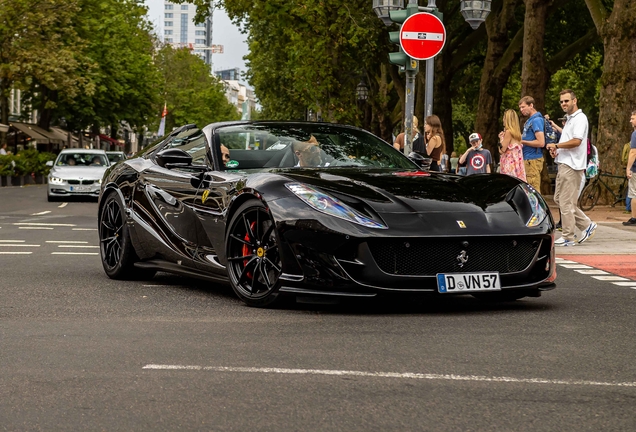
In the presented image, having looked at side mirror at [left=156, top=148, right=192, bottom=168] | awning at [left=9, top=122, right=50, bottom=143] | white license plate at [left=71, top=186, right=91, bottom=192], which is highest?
side mirror at [left=156, top=148, right=192, bottom=168]

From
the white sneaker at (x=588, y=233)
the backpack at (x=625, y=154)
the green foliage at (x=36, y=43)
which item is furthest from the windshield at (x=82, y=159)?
the white sneaker at (x=588, y=233)

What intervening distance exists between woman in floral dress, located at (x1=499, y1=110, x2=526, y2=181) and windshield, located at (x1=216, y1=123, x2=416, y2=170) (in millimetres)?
5931

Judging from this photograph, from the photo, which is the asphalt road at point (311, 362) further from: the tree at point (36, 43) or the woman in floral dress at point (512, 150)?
the tree at point (36, 43)

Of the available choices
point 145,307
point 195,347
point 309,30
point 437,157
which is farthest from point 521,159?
point 309,30

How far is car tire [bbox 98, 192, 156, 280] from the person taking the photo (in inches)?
385

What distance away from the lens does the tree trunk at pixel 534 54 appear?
87.4ft

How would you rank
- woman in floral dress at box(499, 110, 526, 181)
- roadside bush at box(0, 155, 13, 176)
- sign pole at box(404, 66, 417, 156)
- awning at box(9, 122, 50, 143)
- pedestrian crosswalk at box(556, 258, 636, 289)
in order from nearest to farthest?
pedestrian crosswalk at box(556, 258, 636, 289) → woman in floral dress at box(499, 110, 526, 181) → sign pole at box(404, 66, 417, 156) → roadside bush at box(0, 155, 13, 176) → awning at box(9, 122, 50, 143)

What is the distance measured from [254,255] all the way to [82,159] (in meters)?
25.7

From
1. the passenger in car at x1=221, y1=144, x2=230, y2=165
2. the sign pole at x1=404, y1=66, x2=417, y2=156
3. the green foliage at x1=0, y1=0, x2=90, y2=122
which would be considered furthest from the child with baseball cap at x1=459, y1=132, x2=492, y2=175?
the green foliage at x1=0, y1=0, x2=90, y2=122

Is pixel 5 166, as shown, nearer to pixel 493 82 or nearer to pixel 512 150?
pixel 493 82

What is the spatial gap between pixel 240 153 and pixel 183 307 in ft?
4.15

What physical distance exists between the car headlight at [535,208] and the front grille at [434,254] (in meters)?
0.31

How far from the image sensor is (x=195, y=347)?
616 centimetres

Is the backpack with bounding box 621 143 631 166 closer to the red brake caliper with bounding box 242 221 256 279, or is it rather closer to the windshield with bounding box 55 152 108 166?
the windshield with bounding box 55 152 108 166
